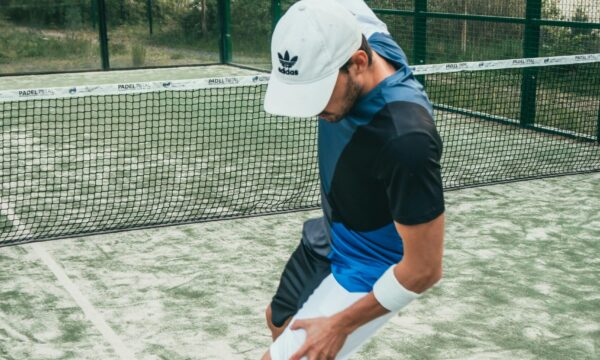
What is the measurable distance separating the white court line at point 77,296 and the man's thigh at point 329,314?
2104 mm

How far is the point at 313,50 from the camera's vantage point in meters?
2.17

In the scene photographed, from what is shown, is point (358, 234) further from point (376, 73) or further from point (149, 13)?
point (149, 13)

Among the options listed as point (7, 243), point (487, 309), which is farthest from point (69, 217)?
point (487, 309)

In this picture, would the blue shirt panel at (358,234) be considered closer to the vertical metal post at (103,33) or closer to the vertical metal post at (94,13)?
the vertical metal post at (103,33)

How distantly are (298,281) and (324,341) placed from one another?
570mm

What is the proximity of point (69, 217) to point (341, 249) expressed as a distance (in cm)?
483

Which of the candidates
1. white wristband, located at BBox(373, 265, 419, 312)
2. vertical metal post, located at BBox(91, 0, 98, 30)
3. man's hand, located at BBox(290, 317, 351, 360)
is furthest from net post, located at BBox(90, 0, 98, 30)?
white wristband, located at BBox(373, 265, 419, 312)

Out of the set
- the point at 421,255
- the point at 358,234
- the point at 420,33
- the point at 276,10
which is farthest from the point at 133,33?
the point at 421,255

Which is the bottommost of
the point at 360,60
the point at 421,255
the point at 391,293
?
the point at 391,293

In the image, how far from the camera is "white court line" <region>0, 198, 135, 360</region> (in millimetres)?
4641

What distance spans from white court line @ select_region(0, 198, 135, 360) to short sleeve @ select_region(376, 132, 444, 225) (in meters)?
2.72

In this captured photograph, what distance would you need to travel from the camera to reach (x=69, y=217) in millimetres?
7121

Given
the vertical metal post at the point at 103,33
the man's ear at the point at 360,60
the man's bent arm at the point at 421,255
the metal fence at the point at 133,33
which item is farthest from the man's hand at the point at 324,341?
the vertical metal post at the point at 103,33

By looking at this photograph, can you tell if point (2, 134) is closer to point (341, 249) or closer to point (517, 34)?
point (517, 34)
